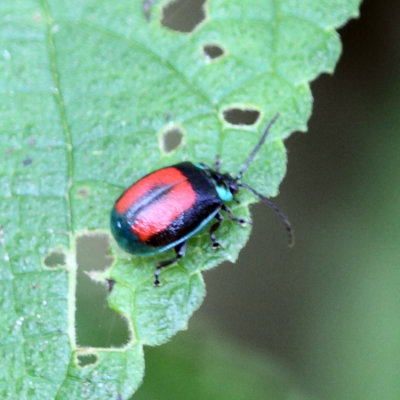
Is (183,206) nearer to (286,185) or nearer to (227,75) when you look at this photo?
(227,75)

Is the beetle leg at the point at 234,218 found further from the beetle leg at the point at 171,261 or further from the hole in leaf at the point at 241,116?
the hole in leaf at the point at 241,116

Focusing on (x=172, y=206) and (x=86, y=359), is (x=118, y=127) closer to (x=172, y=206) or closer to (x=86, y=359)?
(x=172, y=206)

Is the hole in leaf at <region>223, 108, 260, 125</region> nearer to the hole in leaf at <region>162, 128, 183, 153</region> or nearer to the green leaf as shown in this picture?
the green leaf

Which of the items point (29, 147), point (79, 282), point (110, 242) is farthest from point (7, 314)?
point (29, 147)

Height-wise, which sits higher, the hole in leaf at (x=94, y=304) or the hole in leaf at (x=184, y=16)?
the hole in leaf at (x=184, y=16)

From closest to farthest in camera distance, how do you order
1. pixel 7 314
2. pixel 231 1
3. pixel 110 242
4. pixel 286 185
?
pixel 7 314, pixel 110 242, pixel 231 1, pixel 286 185

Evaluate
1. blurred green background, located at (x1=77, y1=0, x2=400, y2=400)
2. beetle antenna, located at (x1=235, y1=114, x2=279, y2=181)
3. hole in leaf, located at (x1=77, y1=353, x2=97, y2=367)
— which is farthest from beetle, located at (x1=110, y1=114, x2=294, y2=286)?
blurred green background, located at (x1=77, y1=0, x2=400, y2=400)

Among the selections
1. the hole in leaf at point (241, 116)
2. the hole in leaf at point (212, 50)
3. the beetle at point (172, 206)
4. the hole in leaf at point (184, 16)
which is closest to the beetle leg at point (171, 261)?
the beetle at point (172, 206)
